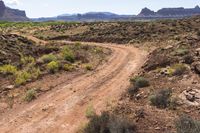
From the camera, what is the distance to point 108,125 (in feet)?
40.2

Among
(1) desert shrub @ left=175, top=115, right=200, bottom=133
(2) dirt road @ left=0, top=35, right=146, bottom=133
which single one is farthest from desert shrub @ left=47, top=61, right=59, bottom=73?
(1) desert shrub @ left=175, top=115, right=200, bottom=133

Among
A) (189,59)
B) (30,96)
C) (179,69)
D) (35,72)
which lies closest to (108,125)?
(30,96)

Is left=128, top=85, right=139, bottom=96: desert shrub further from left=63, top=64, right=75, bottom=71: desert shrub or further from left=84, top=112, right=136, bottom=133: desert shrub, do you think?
left=63, top=64, right=75, bottom=71: desert shrub

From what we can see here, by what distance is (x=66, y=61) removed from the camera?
1143 inches

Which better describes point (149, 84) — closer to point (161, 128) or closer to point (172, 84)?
point (172, 84)

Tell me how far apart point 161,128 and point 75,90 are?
358 inches

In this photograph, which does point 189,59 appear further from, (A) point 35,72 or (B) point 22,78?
(B) point 22,78

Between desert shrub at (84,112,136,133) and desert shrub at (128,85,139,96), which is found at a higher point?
desert shrub at (84,112,136,133)

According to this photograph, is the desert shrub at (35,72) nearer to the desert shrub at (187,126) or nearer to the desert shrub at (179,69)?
the desert shrub at (179,69)

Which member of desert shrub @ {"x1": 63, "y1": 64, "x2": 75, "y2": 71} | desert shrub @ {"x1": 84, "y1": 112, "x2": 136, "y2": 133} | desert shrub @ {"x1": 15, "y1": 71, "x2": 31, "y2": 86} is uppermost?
desert shrub @ {"x1": 84, "y1": 112, "x2": 136, "y2": 133}

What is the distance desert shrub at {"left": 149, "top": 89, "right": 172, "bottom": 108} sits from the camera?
15109 millimetres

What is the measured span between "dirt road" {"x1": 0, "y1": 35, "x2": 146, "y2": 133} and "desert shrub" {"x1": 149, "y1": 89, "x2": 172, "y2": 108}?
8.01ft

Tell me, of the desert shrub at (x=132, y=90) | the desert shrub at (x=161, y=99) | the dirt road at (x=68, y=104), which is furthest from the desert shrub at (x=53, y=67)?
the desert shrub at (x=161, y=99)

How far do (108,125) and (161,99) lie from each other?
13.0ft
